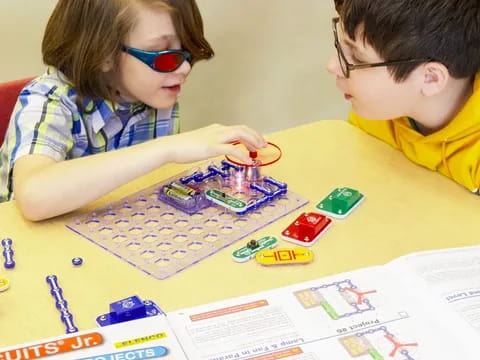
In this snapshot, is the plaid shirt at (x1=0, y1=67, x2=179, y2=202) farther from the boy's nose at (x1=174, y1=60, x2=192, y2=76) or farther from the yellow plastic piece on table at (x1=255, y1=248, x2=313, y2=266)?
the yellow plastic piece on table at (x1=255, y1=248, x2=313, y2=266)

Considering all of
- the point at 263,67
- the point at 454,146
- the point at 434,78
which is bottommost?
the point at 263,67

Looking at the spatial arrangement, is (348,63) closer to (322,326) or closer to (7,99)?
(322,326)

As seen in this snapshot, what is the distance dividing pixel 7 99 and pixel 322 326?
0.78 m

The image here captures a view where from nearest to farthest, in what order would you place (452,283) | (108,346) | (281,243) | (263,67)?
(108,346) → (452,283) → (281,243) → (263,67)

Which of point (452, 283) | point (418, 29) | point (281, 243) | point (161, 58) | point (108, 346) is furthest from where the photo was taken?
point (161, 58)

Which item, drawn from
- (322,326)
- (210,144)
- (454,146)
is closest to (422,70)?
(454,146)

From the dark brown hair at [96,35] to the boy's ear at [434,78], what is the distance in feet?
1.33

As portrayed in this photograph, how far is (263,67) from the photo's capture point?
2.04 m

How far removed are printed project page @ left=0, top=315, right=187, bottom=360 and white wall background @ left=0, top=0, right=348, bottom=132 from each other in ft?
4.01

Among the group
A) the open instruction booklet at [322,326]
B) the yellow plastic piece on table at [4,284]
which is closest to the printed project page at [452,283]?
the open instruction booklet at [322,326]

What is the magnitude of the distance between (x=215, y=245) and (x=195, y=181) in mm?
179

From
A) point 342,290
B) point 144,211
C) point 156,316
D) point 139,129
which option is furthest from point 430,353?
point 139,129

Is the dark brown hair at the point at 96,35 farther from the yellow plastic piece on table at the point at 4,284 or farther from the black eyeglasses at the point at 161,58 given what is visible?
the yellow plastic piece on table at the point at 4,284

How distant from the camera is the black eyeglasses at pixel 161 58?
1.16 m
